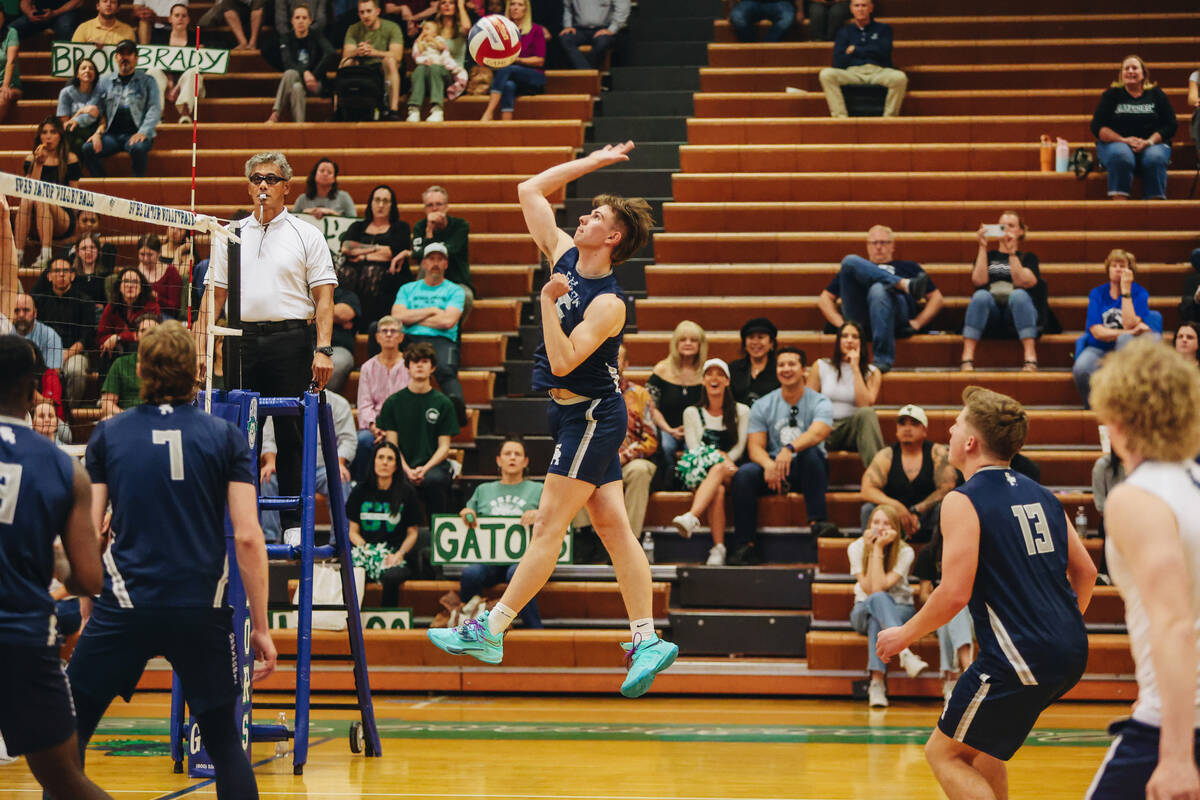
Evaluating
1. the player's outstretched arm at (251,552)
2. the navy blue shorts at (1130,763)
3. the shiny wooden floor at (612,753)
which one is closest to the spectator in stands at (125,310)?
the shiny wooden floor at (612,753)

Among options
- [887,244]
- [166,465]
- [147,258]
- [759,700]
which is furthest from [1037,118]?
[166,465]

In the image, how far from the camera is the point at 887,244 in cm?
1218

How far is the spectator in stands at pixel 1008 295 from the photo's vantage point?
470 inches

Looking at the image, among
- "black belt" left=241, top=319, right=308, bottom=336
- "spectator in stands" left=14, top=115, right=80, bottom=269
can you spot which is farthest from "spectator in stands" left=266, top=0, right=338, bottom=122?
"black belt" left=241, top=319, right=308, bottom=336

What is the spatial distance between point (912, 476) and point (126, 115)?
9.35 meters

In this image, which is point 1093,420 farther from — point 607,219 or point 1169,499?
point 1169,499

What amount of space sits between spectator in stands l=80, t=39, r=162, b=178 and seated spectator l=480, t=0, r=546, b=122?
11.7 ft

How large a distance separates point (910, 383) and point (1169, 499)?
881 centimetres

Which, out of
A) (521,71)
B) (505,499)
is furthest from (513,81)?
(505,499)

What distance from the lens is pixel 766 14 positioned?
16062 millimetres

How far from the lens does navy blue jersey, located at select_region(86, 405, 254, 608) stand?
14.2ft

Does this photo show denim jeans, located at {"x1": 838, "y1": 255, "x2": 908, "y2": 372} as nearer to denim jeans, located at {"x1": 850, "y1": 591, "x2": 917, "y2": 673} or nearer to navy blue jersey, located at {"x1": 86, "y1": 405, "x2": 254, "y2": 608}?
denim jeans, located at {"x1": 850, "y1": 591, "x2": 917, "y2": 673}

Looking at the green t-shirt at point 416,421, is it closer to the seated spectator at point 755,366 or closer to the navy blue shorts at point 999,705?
the seated spectator at point 755,366

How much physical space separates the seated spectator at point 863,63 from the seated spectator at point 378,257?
4.85 m
